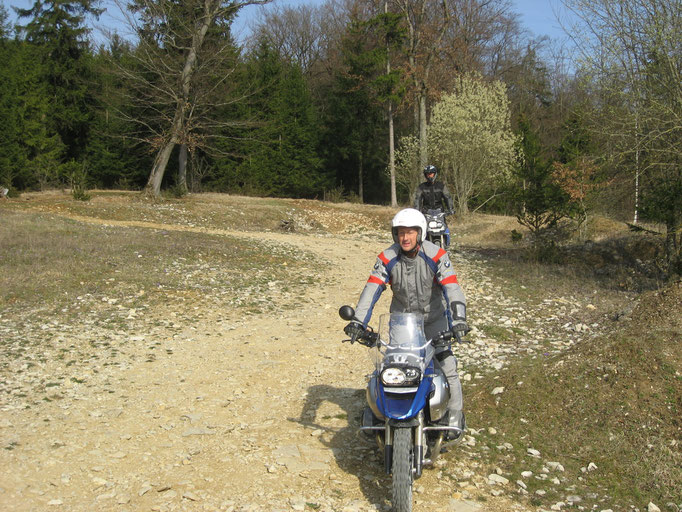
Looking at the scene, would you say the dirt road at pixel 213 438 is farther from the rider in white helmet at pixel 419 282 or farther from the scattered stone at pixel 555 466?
the rider in white helmet at pixel 419 282

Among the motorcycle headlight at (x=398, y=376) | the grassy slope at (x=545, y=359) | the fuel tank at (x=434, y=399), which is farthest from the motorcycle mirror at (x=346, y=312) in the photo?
the grassy slope at (x=545, y=359)

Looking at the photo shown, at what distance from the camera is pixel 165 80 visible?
29.5m

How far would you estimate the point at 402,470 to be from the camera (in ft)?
13.3

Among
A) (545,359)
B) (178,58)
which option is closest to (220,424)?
(545,359)

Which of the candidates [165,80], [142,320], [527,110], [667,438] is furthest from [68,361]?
[527,110]

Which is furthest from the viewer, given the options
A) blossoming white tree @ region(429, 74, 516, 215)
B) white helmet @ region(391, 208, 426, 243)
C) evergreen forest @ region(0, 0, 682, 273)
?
blossoming white tree @ region(429, 74, 516, 215)

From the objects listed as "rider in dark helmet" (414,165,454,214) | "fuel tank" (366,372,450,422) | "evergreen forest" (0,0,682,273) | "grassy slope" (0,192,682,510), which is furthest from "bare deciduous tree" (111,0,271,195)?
"fuel tank" (366,372,450,422)

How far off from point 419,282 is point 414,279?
0.05 metres

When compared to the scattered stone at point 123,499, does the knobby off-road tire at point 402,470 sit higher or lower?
higher

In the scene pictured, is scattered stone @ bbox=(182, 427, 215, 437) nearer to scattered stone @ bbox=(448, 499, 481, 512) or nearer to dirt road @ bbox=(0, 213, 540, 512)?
dirt road @ bbox=(0, 213, 540, 512)

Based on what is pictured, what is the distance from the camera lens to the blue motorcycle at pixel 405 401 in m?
4.09

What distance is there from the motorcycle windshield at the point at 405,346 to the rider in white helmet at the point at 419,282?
0.31 metres

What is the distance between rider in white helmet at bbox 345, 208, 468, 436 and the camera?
4.75 metres

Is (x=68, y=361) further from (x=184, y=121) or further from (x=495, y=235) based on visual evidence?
(x=184, y=121)
